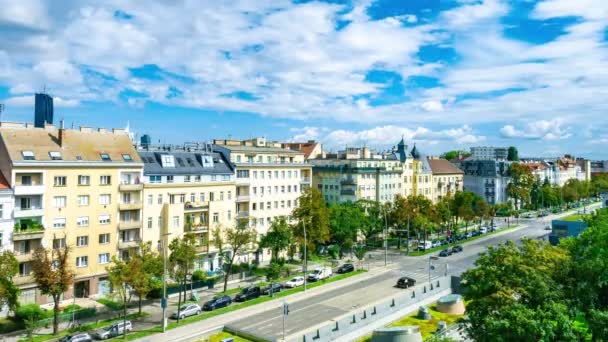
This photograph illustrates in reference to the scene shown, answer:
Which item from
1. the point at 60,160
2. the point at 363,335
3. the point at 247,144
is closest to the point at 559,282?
the point at 363,335

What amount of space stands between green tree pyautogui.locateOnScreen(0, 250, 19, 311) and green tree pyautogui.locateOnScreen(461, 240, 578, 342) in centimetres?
3816

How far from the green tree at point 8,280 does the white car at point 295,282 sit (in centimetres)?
3101

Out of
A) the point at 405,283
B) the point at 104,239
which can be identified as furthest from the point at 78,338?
the point at 405,283

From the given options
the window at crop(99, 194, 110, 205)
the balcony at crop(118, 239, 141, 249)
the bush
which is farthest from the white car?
the bush

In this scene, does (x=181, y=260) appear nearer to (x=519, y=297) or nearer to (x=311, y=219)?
(x=311, y=219)

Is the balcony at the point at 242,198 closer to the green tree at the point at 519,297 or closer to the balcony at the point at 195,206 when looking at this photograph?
the balcony at the point at 195,206

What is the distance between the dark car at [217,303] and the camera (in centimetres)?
5338

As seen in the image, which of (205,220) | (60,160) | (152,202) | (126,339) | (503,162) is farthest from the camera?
(503,162)

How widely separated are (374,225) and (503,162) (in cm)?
8295


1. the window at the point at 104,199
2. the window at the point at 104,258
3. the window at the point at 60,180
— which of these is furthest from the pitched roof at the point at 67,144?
the window at the point at 104,258

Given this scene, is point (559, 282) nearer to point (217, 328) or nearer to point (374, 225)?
point (217, 328)

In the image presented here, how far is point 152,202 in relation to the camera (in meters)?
64.0

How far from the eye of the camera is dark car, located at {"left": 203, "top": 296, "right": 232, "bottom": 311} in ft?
175

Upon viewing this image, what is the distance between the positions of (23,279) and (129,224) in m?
13.4
